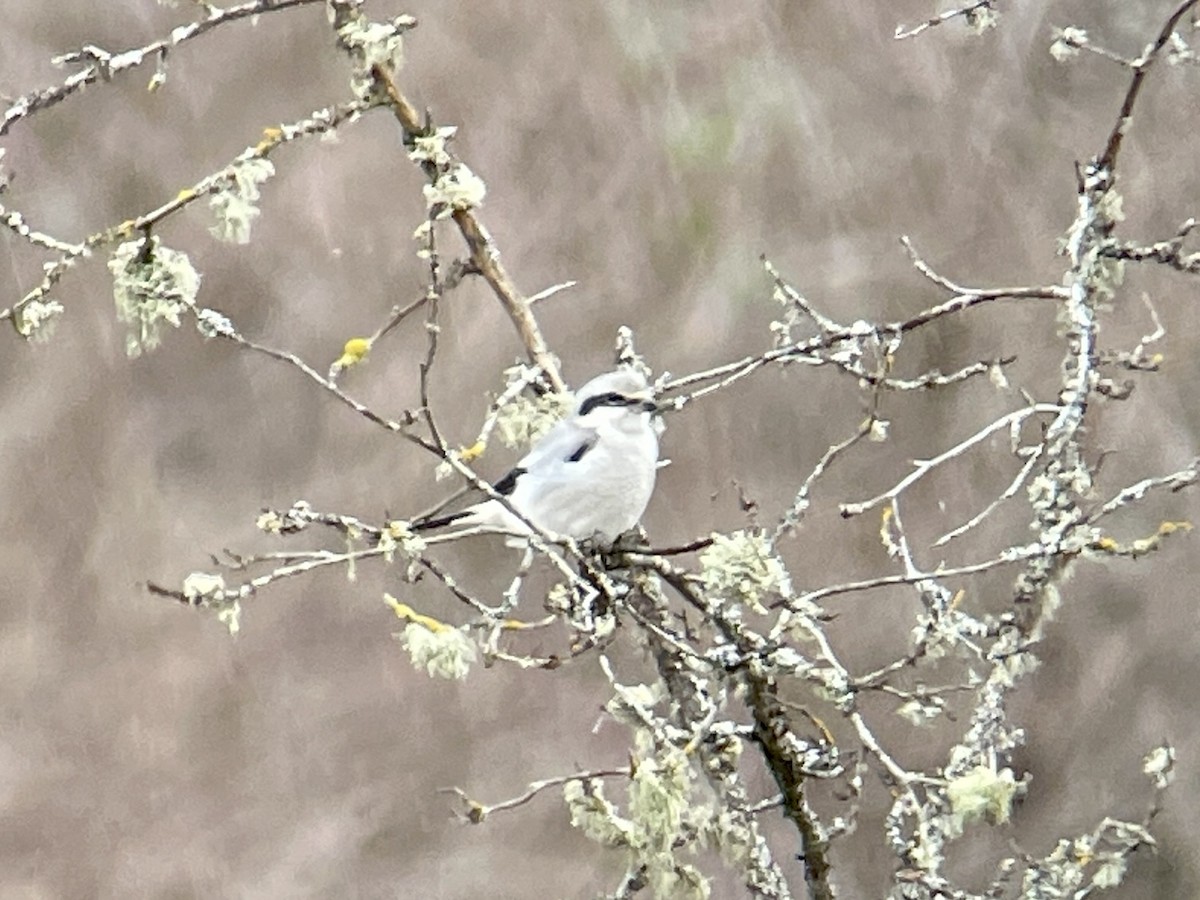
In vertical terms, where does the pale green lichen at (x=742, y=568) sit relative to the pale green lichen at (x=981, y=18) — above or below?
below

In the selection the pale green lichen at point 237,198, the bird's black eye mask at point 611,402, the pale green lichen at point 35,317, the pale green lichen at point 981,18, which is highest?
the pale green lichen at point 981,18

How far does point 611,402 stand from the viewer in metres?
1.07

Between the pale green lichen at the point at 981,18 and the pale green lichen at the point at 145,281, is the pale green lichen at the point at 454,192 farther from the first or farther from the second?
the pale green lichen at the point at 981,18

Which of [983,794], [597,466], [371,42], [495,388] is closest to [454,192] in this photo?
[371,42]

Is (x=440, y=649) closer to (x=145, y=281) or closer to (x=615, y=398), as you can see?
(x=145, y=281)

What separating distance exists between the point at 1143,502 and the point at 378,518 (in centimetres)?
91

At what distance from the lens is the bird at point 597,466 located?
1062mm

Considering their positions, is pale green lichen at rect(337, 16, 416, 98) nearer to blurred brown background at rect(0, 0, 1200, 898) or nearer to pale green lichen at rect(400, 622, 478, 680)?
pale green lichen at rect(400, 622, 478, 680)

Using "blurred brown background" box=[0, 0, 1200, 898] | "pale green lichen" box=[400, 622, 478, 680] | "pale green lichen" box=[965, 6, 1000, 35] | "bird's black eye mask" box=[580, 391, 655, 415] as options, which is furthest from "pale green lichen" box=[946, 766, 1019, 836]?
"blurred brown background" box=[0, 0, 1200, 898]

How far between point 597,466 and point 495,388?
0.48 meters

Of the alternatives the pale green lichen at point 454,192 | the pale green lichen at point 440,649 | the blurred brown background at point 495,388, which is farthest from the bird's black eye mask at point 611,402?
the blurred brown background at point 495,388

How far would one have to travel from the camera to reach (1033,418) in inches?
63.7

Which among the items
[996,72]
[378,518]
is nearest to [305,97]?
[378,518]

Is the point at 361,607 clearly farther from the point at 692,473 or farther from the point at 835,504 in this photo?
the point at 835,504
